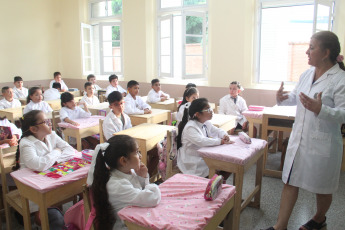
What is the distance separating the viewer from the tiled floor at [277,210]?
2.44 meters

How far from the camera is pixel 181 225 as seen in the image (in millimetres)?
1292

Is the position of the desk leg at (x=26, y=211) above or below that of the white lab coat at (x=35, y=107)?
below

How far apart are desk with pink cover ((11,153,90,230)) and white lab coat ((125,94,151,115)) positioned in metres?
2.09

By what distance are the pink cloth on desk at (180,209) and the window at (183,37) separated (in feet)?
15.5

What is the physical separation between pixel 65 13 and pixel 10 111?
4485 millimetres

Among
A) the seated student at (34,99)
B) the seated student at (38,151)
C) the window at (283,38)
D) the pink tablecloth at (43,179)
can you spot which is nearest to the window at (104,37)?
the seated student at (34,99)

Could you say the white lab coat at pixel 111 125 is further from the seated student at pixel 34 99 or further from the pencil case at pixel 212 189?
the pencil case at pixel 212 189

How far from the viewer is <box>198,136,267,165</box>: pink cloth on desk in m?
2.13

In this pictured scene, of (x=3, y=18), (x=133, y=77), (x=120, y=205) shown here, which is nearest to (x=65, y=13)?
(x=3, y=18)

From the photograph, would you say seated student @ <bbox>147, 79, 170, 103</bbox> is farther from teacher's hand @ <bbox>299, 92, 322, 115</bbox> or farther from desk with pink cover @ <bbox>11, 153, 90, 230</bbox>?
teacher's hand @ <bbox>299, 92, 322, 115</bbox>

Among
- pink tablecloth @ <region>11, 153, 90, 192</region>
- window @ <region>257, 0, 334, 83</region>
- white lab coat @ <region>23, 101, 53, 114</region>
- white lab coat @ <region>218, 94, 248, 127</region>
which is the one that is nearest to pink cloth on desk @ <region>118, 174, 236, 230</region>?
→ pink tablecloth @ <region>11, 153, 90, 192</region>

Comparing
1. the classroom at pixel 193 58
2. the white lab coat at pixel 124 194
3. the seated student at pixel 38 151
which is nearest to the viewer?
the white lab coat at pixel 124 194

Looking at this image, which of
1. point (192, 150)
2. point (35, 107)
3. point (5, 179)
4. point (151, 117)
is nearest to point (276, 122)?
point (192, 150)

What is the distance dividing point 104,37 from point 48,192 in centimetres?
653
